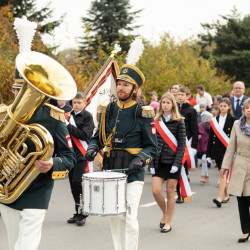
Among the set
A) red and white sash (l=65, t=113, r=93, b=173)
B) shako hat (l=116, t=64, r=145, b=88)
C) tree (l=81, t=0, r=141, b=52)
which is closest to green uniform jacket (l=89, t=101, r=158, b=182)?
shako hat (l=116, t=64, r=145, b=88)

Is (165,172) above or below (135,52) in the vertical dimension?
below

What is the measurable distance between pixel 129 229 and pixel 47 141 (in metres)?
1.60

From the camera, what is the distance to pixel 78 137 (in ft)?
22.1

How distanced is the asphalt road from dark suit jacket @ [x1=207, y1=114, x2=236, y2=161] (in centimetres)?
86

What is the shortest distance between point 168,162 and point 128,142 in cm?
182

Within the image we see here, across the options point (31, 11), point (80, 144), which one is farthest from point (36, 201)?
point (31, 11)

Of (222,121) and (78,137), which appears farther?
(222,121)

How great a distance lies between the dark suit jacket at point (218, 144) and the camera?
28.1 ft

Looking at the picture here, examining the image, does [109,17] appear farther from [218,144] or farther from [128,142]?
[128,142]

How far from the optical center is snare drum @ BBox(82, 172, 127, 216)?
3.98 metres

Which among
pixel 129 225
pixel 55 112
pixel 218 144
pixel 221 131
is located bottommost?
pixel 129 225

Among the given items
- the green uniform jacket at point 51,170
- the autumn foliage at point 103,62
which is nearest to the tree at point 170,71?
the autumn foliage at point 103,62

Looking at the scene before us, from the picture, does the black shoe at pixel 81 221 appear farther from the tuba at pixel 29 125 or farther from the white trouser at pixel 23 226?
the tuba at pixel 29 125

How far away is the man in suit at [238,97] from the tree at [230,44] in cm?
2921
